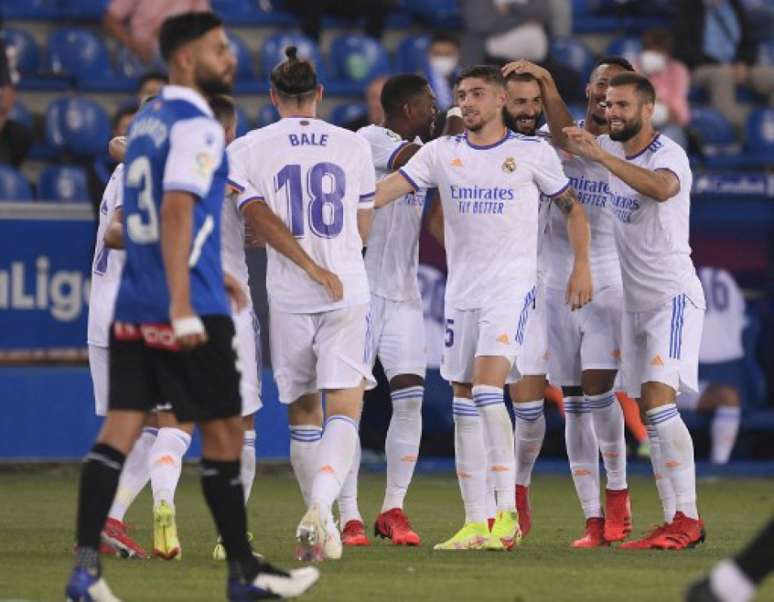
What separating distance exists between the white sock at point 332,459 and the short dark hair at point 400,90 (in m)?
2.05

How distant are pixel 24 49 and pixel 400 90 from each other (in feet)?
26.5

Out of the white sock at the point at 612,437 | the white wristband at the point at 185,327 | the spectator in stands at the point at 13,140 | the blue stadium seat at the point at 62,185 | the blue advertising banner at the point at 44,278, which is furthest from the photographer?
the spectator in stands at the point at 13,140

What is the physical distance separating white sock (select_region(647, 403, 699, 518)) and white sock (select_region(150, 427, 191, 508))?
8.05 ft

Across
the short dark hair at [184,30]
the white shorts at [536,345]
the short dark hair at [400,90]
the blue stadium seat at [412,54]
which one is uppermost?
the blue stadium seat at [412,54]

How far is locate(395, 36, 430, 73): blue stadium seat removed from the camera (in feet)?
61.4

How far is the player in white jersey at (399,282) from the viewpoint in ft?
34.3

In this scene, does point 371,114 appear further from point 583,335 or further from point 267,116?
point 583,335

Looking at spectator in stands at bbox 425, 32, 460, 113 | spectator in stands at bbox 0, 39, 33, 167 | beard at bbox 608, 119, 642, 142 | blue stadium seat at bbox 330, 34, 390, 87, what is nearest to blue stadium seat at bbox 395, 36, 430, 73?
blue stadium seat at bbox 330, 34, 390, 87

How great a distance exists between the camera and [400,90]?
10438mm

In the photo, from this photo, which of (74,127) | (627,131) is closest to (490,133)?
(627,131)

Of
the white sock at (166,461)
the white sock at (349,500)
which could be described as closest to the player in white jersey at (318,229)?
the white sock at (166,461)

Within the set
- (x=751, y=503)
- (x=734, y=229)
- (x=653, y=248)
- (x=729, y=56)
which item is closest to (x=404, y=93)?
(x=653, y=248)

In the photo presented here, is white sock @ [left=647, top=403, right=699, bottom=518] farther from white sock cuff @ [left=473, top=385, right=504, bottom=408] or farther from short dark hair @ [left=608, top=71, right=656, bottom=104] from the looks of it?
short dark hair @ [left=608, top=71, right=656, bottom=104]

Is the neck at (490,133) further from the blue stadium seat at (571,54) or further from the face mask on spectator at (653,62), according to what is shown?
the blue stadium seat at (571,54)
